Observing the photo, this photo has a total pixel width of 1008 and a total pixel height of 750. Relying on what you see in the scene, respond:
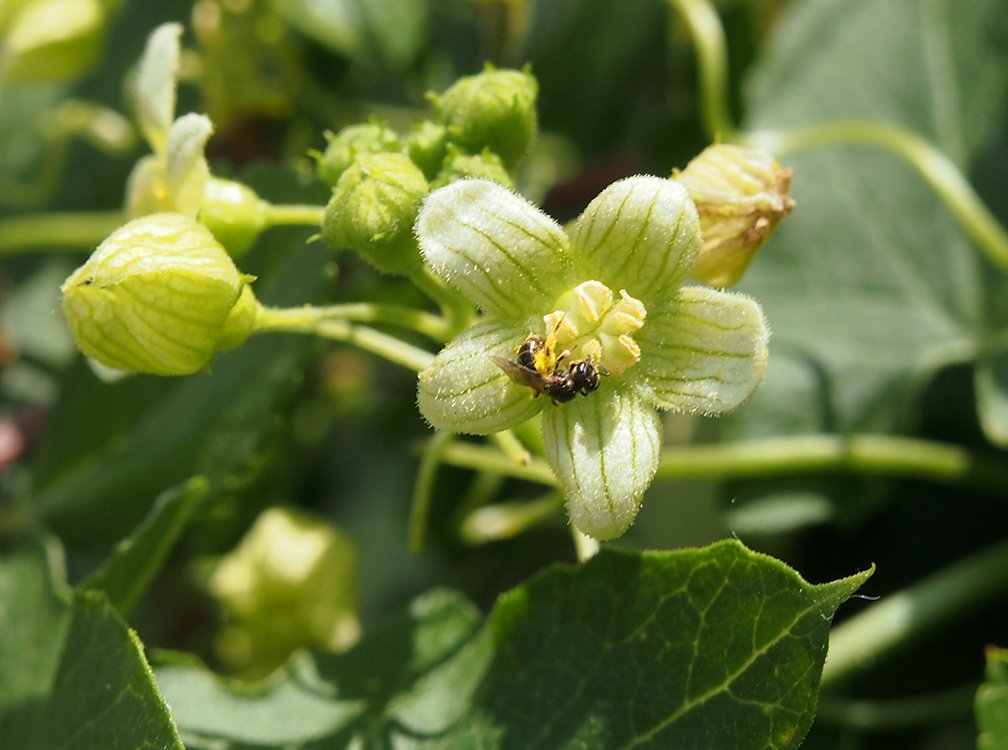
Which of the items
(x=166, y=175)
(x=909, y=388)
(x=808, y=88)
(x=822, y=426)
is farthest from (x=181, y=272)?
(x=808, y=88)

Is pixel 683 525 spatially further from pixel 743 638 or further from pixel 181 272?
pixel 181 272

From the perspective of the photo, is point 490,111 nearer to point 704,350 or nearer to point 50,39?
point 704,350

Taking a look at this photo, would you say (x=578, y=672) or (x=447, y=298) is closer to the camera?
(x=578, y=672)

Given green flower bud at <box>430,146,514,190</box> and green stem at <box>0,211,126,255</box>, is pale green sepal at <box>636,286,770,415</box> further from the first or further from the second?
green stem at <box>0,211,126,255</box>

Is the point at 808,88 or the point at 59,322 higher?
the point at 808,88

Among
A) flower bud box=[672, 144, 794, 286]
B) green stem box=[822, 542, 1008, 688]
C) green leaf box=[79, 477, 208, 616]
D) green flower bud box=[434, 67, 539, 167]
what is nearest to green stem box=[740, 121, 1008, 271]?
green stem box=[822, 542, 1008, 688]

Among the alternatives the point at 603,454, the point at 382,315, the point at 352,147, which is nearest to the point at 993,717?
the point at 603,454

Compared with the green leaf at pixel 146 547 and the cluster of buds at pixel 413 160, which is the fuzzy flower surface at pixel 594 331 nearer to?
the cluster of buds at pixel 413 160
